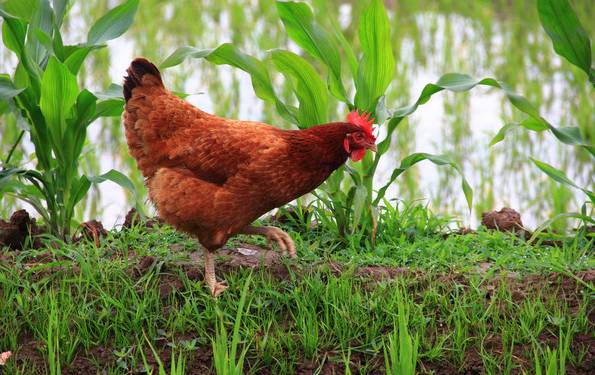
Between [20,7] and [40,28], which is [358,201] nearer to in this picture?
[40,28]

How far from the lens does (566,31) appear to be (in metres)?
4.39

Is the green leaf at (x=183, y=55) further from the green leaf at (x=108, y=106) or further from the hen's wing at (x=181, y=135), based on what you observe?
the green leaf at (x=108, y=106)

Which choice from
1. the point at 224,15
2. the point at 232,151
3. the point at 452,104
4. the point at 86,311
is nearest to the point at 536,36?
the point at 452,104

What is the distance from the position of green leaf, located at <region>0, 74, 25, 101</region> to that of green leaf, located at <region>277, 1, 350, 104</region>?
4.53ft

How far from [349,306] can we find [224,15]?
15.9 feet

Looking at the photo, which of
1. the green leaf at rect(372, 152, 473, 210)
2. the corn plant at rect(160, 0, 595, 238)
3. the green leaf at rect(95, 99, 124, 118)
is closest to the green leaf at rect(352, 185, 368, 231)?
the corn plant at rect(160, 0, 595, 238)

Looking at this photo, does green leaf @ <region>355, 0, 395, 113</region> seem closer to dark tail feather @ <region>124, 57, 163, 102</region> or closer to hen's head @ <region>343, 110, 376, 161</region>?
hen's head @ <region>343, 110, 376, 161</region>

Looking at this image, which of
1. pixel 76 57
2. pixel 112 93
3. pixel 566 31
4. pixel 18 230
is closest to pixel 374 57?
pixel 566 31

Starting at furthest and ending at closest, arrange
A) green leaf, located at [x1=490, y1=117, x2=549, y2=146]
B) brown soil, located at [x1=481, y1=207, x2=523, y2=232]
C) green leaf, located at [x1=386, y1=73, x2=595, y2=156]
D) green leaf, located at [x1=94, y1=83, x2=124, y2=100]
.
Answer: brown soil, located at [x1=481, y1=207, x2=523, y2=232]
green leaf, located at [x1=94, y1=83, x2=124, y2=100]
green leaf, located at [x1=490, y1=117, x2=549, y2=146]
green leaf, located at [x1=386, y1=73, x2=595, y2=156]

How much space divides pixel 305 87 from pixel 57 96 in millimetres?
1264

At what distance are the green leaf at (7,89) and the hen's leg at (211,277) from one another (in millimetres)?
1250

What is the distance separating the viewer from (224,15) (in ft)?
26.9

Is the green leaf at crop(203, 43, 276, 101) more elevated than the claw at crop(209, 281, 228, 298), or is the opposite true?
the green leaf at crop(203, 43, 276, 101)

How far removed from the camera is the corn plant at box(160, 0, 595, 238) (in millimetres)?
4461
